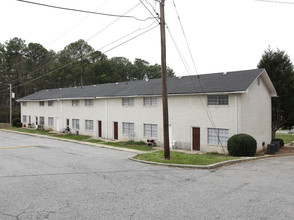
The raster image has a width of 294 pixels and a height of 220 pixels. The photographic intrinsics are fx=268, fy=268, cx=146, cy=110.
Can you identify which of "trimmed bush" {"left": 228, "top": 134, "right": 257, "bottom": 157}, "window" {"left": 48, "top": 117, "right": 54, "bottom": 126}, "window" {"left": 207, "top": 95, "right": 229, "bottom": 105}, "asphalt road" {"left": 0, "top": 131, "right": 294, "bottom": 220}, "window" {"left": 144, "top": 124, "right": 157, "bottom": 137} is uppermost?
"window" {"left": 207, "top": 95, "right": 229, "bottom": 105}

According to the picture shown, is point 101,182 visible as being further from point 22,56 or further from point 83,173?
point 22,56

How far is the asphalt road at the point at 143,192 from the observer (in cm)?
721

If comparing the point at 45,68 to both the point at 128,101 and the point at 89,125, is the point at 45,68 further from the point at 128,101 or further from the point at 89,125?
the point at 128,101

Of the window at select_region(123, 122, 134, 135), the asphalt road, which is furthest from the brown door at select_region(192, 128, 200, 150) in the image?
the asphalt road

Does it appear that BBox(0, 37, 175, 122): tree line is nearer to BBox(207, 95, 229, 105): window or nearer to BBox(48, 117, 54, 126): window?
BBox(48, 117, 54, 126): window

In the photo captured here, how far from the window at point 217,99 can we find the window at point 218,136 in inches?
79.9

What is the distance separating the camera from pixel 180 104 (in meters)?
22.7

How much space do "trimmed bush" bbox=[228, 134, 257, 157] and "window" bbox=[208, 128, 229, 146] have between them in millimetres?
1744

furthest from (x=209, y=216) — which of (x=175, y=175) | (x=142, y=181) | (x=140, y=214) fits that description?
(x=175, y=175)

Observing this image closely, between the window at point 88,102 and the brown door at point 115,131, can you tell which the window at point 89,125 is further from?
the brown door at point 115,131

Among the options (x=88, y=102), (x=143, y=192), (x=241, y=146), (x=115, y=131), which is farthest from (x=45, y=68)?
(x=143, y=192)

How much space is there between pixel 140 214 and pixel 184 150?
1528cm

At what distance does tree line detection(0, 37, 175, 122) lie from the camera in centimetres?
6309

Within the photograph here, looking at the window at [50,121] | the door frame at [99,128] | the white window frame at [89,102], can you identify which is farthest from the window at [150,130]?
the window at [50,121]
